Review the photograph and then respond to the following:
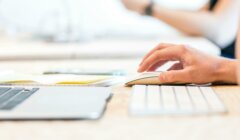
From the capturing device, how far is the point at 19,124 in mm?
656

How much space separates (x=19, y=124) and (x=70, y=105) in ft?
0.33

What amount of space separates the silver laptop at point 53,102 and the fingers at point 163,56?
0.77 ft

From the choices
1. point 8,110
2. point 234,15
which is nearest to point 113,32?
point 234,15

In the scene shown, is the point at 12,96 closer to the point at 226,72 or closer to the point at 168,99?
the point at 168,99

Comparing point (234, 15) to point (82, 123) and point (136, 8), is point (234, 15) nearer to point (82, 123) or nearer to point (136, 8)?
point (136, 8)

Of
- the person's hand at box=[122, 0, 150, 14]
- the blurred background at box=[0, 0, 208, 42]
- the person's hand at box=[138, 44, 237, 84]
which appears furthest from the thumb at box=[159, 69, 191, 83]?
the blurred background at box=[0, 0, 208, 42]

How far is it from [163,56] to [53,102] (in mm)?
388

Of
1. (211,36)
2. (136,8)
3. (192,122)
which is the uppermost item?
(136,8)

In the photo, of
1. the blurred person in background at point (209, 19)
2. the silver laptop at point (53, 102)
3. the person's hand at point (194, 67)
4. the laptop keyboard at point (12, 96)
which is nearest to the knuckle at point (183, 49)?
the person's hand at point (194, 67)

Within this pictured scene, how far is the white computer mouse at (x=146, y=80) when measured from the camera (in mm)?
976

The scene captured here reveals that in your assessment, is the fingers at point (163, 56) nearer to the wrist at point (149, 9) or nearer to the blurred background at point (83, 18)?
the wrist at point (149, 9)

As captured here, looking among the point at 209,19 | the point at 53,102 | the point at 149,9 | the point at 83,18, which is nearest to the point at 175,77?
the point at 53,102

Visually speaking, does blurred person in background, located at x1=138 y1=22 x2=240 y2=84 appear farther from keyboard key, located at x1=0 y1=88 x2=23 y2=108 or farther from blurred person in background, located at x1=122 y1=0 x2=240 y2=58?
blurred person in background, located at x1=122 y1=0 x2=240 y2=58

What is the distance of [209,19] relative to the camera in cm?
224
